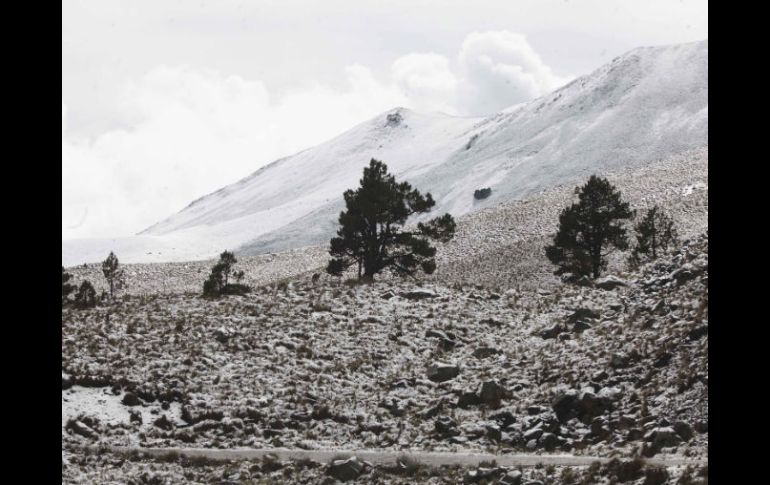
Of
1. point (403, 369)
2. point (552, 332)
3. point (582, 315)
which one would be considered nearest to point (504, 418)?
point (403, 369)

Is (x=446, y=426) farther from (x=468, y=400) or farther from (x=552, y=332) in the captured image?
(x=552, y=332)

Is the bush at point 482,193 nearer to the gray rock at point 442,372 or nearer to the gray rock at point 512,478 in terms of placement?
the gray rock at point 442,372

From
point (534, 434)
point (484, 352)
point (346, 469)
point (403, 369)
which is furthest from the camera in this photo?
point (484, 352)

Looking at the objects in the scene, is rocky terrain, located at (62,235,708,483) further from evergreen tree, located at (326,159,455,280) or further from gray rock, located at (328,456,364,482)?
evergreen tree, located at (326,159,455,280)

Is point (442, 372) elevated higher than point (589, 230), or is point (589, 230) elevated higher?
point (589, 230)

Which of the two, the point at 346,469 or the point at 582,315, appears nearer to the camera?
the point at 346,469

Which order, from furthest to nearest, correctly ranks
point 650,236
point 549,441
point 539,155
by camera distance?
point 539,155
point 650,236
point 549,441

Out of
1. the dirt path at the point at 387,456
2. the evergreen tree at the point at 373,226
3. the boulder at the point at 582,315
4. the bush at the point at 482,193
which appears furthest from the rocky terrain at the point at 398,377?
the bush at the point at 482,193

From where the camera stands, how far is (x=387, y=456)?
18.0 m

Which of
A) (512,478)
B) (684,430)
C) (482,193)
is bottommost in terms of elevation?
(512,478)

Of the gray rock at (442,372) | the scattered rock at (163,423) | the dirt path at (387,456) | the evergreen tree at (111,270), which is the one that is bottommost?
the dirt path at (387,456)

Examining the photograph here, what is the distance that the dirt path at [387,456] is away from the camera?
16688 mm
